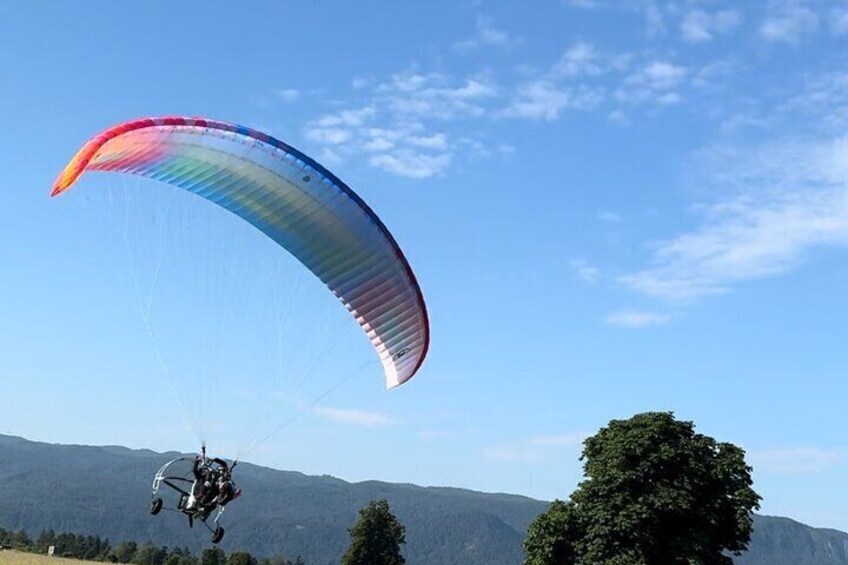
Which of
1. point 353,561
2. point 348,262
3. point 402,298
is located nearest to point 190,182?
point 348,262

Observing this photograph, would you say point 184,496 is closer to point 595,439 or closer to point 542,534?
point 542,534

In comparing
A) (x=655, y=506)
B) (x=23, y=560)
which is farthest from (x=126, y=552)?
(x=655, y=506)

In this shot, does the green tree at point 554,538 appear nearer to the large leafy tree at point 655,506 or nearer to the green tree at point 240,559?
the large leafy tree at point 655,506

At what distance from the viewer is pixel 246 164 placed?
757 inches

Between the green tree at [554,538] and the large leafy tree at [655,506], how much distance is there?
0.04 m

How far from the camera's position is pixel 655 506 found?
109 ft

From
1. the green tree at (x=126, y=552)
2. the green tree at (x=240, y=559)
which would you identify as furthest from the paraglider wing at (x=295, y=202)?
the green tree at (x=126, y=552)

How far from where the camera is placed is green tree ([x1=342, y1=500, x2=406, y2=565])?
53.3 m

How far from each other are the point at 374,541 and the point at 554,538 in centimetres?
2109

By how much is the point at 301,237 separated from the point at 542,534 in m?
19.8

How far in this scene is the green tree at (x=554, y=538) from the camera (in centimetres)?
3519

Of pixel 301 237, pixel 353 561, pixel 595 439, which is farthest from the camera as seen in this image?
pixel 353 561

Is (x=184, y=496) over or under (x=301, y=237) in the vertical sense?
under

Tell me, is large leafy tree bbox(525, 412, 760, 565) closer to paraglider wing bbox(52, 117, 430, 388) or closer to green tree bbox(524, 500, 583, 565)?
green tree bbox(524, 500, 583, 565)
